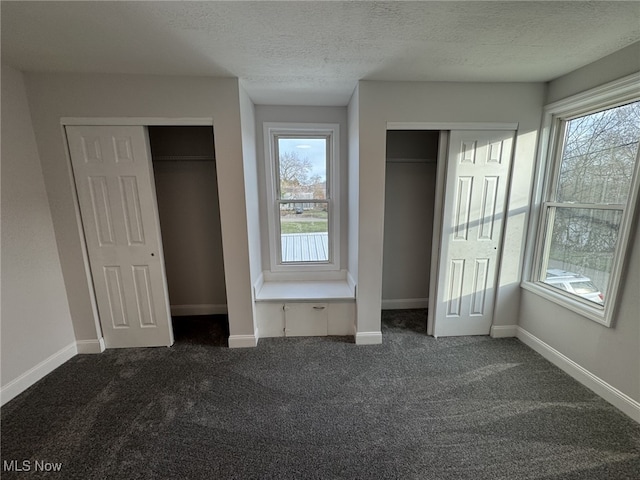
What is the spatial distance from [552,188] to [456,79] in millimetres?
1302

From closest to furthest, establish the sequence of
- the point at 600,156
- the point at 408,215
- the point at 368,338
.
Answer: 1. the point at 600,156
2. the point at 368,338
3. the point at 408,215

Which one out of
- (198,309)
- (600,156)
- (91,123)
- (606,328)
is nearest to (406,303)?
(606,328)

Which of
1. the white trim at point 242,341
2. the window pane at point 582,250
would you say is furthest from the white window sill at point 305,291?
the window pane at point 582,250

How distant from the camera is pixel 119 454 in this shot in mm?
1446

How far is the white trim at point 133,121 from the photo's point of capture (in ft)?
6.72

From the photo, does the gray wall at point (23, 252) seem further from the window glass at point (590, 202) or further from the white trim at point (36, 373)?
the window glass at point (590, 202)

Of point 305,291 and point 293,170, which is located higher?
point 293,170

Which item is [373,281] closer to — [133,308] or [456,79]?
[456,79]

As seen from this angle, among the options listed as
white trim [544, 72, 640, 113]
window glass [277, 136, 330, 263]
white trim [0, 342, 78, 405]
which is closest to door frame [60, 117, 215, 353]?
white trim [0, 342, 78, 405]

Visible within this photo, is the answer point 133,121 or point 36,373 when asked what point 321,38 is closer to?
point 133,121

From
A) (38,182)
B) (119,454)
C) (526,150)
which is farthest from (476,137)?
(38,182)

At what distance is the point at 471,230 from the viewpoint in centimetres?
243

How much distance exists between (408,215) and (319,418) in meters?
2.29

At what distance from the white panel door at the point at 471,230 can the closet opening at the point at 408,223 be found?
0.48m
